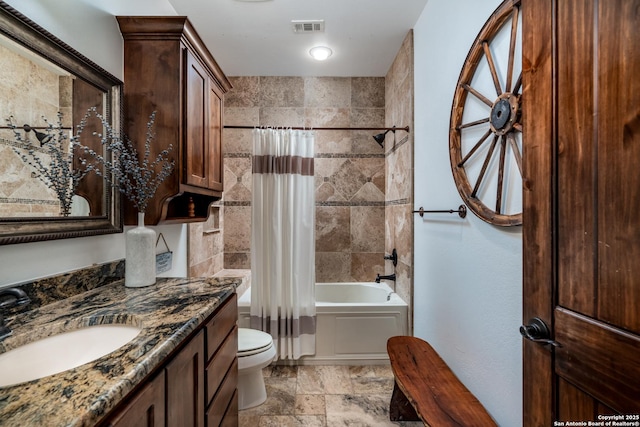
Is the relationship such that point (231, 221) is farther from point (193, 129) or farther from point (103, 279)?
point (103, 279)

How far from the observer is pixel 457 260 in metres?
1.50

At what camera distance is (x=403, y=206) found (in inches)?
93.8

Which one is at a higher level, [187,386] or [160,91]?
[160,91]

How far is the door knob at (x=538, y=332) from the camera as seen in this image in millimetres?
754

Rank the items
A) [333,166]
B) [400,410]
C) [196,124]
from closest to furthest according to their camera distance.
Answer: [196,124], [400,410], [333,166]

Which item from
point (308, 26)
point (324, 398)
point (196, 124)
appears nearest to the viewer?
point (196, 124)

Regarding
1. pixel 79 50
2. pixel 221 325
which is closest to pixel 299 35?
pixel 79 50

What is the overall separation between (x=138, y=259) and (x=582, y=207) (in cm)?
164

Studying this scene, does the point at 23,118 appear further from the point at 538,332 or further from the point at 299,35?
the point at 299,35

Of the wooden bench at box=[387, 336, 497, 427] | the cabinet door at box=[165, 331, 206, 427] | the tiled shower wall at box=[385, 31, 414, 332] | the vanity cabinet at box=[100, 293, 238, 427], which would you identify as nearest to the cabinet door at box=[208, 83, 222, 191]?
the vanity cabinet at box=[100, 293, 238, 427]

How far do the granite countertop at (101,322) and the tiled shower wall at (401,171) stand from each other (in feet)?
4.83

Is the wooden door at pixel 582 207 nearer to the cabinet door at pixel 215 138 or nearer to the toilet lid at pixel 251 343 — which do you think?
the toilet lid at pixel 251 343

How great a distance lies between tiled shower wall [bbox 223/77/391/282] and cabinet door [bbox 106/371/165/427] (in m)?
2.35

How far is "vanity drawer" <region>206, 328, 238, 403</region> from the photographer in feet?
3.58
